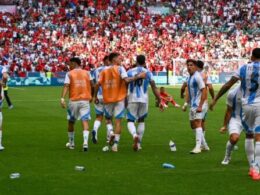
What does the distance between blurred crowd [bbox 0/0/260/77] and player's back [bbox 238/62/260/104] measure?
45.4 meters

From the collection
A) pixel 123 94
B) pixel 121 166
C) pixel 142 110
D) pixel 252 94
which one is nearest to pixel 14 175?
pixel 121 166

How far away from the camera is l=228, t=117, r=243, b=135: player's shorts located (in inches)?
519

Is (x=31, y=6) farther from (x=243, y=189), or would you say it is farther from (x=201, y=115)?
(x=243, y=189)

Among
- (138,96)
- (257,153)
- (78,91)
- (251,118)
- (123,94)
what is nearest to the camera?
(257,153)

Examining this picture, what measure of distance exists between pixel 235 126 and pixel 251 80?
122 cm

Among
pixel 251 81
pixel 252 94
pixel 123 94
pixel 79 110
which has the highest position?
pixel 251 81

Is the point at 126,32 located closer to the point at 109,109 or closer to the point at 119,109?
the point at 109,109

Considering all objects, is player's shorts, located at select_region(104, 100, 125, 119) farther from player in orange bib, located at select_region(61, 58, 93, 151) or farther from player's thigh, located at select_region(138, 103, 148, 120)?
player in orange bib, located at select_region(61, 58, 93, 151)

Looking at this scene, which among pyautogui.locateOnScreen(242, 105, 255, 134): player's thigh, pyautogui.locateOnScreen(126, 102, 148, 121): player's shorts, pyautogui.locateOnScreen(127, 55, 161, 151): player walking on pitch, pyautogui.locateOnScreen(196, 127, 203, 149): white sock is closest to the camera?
pyautogui.locateOnScreen(242, 105, 255, 134): player's thigh

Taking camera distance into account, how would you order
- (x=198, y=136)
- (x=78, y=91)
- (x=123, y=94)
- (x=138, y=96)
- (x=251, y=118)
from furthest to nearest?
(x=78, y=91) < (x=123, y=94) < (x=138, y=96) < (x=198, y=136) < (x=251, y=118)

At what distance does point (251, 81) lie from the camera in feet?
40.5

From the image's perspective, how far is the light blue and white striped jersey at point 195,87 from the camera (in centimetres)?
1639

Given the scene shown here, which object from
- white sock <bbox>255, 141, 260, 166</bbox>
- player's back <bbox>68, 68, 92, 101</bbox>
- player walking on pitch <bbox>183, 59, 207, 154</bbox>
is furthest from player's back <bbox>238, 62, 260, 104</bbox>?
player's back <bbox>68, 68, 92, 101</bbox>

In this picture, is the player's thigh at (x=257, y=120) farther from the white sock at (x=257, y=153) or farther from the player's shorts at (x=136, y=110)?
the player's shorts at (x=136, y=110)
